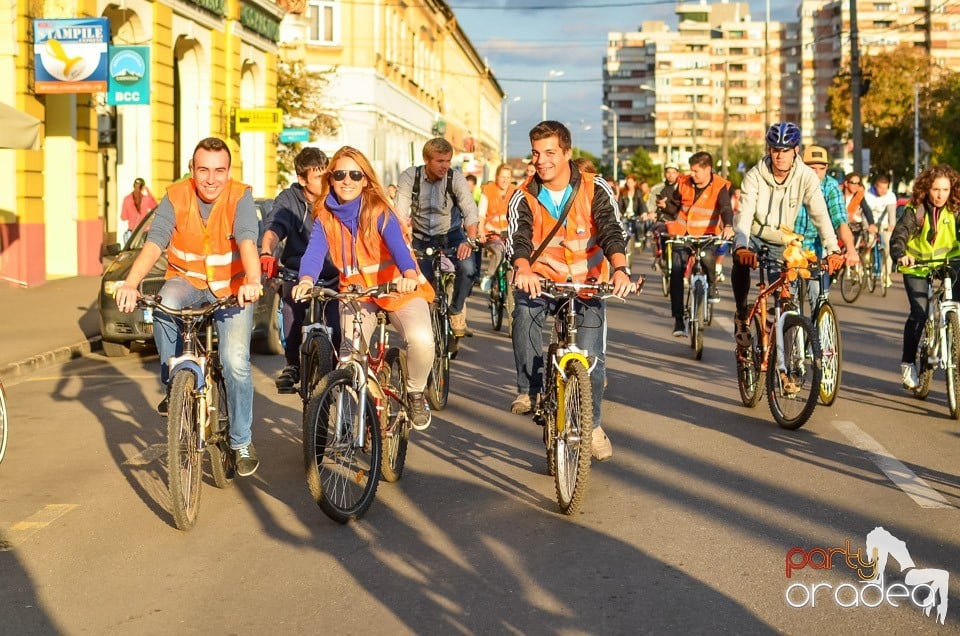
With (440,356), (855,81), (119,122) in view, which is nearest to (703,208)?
(440,356)

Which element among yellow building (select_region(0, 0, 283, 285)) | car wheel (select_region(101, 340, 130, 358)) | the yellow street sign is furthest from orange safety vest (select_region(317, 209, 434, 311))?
the yellow street sign

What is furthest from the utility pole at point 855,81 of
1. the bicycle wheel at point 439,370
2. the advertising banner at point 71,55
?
the bicycle wheel at point 439,370

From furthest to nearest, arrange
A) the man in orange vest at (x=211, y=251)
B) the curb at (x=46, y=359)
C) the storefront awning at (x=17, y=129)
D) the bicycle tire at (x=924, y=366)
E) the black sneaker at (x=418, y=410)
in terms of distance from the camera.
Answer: the storefront awning at (x=17, y=129) → the curb at (x=46, y=359) → the bicycle tire at (x=924, y=366) → the black sneaker at (x=418, y=410) → the man in orange vest at (x=211, y=251)

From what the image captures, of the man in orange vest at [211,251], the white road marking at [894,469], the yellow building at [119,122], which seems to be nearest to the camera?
the white road marking at [894,469]

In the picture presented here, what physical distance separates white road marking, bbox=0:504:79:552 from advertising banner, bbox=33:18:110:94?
15724 mm

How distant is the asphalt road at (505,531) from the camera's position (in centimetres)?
505

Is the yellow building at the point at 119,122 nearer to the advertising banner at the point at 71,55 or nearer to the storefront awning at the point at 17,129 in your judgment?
the advertising banner at the point at 71,55

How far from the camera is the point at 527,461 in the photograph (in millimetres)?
8070

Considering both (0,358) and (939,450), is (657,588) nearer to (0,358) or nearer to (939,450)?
(939,450)

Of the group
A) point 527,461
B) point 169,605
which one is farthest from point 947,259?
point 169,605

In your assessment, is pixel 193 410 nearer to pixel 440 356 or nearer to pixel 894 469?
pixel 440 356

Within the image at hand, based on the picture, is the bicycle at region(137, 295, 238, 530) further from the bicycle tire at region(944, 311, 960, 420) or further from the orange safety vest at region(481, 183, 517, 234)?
the orange safety vest at region(481, 183, 517, 234)

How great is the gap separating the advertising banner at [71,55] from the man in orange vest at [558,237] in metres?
15.7

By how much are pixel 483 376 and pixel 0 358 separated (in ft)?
A: 15.2
